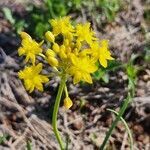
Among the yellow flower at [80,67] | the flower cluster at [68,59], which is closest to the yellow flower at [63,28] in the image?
the flower cluster at [68,59]

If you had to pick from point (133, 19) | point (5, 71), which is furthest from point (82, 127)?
point (133, 19)

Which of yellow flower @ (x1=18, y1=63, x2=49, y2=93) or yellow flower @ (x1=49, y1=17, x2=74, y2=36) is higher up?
yellow flower @ (x1=49, y1=17, x2=74, y2=36)

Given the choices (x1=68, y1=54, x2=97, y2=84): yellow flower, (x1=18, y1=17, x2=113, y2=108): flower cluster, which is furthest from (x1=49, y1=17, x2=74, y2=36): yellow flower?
(x1=68, y1=54, x2=97, y2=84): yellow flower

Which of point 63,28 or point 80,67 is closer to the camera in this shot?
point 80,67

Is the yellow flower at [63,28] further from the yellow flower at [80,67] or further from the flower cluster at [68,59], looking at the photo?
the yellow flower at [80,67]

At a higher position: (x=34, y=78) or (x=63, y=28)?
(x=63, y=28)

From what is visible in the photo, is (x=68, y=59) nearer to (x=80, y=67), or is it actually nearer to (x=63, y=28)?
(x=80, y=67)

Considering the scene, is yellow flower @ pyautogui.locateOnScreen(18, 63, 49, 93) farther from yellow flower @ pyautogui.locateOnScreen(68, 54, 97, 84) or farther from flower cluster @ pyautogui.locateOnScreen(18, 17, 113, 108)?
yellow flower @ pyautogui.locateOnScreen(68, 54, 97, 84)

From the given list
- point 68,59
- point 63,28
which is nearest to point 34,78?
point 68,59

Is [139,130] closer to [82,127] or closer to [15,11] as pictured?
[82,127]
